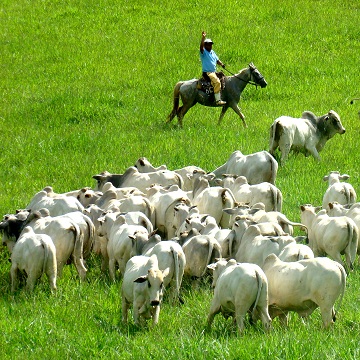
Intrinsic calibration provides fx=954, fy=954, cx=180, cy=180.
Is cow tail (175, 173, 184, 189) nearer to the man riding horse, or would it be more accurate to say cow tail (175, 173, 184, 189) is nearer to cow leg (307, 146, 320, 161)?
cow leg (307, 146, 320, 161)

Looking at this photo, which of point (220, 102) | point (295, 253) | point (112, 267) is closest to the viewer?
point (295, 253)

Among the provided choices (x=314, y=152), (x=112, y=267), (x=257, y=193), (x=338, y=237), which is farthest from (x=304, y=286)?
(x=314, y=152)

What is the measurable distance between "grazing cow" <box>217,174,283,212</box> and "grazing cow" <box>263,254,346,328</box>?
4.12 meters

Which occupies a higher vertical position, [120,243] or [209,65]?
[209,65]

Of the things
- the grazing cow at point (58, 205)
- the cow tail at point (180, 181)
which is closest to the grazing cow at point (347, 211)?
the cow tail at point (180, 181)

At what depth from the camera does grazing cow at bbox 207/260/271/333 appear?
30.8ft

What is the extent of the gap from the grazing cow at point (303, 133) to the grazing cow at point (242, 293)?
9.06 metres

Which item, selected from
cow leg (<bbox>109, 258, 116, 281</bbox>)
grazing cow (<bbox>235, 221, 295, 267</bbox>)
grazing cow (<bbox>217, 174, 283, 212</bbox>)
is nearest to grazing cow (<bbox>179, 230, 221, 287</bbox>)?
grazing cow (<bbox>235, 221, 295, 267</bbox>)

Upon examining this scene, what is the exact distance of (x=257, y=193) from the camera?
14.5 meters

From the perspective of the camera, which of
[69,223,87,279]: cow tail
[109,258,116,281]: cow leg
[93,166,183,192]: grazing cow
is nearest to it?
[109,258,116,281]: cow leg

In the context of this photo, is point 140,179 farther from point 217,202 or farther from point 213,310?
point 213,310

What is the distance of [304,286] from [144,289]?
1.65 m

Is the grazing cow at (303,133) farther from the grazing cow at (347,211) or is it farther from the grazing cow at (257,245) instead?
the grazing cow at (257,245)

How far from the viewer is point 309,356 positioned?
26.5 feet
